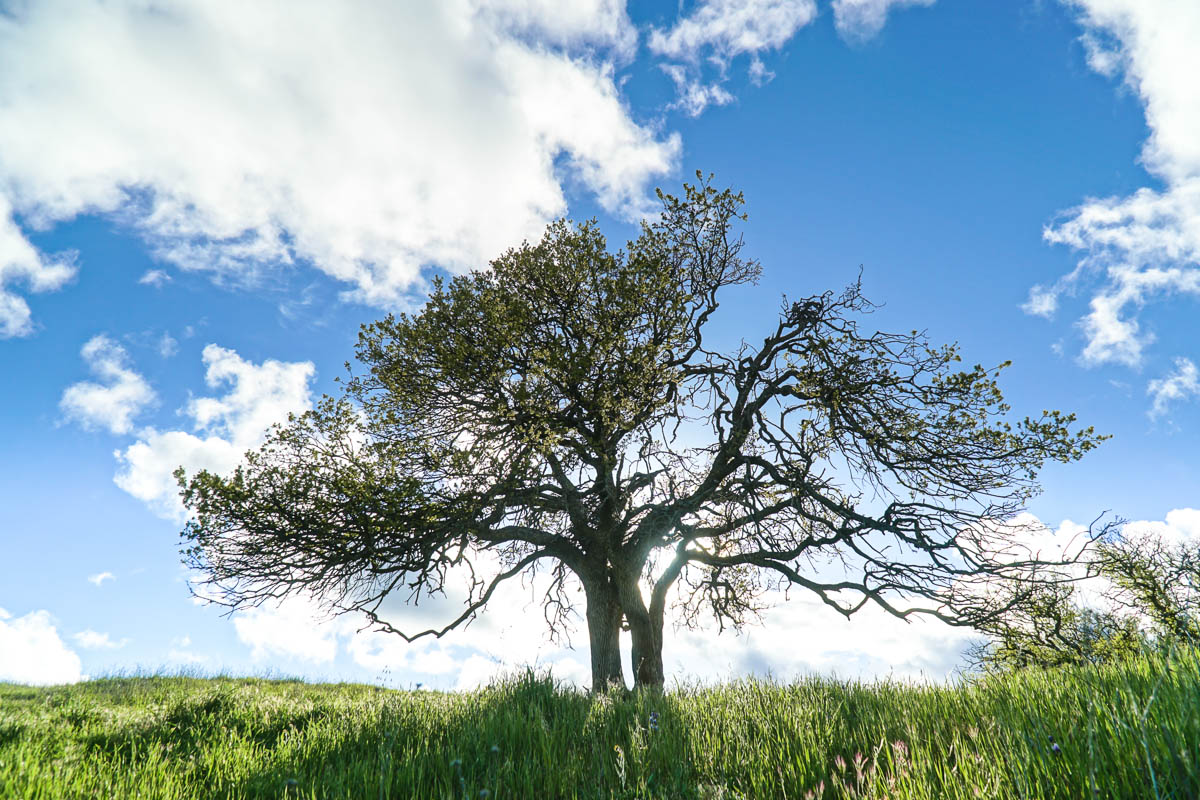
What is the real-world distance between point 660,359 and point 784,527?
20.1 feet

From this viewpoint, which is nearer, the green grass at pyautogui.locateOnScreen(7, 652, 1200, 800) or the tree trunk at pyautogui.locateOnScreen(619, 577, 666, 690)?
the green grass at pyautogui.locateOnScreen(7, 652, 1200, 800)

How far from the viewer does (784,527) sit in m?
15.9

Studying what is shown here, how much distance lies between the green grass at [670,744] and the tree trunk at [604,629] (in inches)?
260

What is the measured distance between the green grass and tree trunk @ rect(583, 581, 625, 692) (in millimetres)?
6608

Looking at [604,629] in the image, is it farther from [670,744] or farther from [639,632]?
[670,744]

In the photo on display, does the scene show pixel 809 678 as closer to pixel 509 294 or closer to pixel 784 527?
pixel 784 527

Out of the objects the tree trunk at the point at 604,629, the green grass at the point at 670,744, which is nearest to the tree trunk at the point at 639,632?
the tree trunk at the point at 604,629

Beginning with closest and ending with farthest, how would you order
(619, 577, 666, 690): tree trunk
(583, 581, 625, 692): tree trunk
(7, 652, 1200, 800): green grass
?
1. (7, 652, 1200, 800): green grass
2. (583, 581, 625, 692): tree trunk
3. (619, 577, 666, 690): tree trunk

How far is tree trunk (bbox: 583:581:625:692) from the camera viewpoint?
13.8 metres

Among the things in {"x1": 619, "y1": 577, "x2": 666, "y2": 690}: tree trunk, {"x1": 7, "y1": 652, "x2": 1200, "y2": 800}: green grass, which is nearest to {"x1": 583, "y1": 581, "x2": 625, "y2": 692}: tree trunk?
{"x1": 619, "y1": 577, "x2": 666, "y2": 690}: tree trunk

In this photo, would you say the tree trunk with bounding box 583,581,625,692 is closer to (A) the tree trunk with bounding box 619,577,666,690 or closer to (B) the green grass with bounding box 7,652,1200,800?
(A) the tree trunk with bounding box 619,577,666,690

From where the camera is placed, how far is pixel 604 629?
14.3 meters

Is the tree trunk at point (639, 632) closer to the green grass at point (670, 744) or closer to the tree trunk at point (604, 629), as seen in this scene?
the tree trunk at point (604, 629)

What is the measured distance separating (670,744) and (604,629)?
9.58 m
